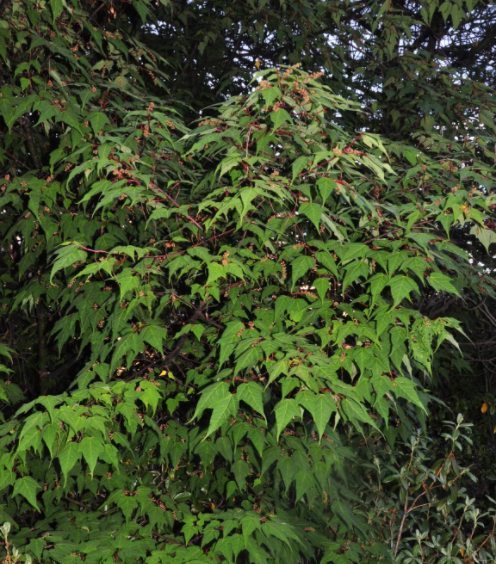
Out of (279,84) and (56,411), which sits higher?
(279,84)

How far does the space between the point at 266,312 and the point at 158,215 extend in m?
0.60

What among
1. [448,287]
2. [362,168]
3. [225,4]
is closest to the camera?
[448,287]

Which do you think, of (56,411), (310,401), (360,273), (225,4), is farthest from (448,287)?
(225,4)

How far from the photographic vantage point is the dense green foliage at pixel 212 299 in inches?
84.2

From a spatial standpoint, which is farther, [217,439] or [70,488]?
[70,488]

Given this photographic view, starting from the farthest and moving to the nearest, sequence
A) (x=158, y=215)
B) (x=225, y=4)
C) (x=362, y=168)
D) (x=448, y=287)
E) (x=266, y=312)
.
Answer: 1. (x=225, y=4)
2. (x=362, y=168)
3. (x=266, y=312)
4. (x=158, y=215)
5. (x=448, y=287)

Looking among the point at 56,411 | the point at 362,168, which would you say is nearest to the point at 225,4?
the point at 362,168

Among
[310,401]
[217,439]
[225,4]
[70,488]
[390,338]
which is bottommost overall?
[70,488]

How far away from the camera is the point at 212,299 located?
2703 mm

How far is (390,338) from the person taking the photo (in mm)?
2256

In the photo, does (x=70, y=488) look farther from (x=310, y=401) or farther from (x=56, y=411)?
(x=310, y=401)

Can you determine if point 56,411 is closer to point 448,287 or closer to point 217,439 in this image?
point 217,439

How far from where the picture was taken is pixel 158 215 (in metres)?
2.22

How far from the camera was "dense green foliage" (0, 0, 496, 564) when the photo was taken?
2.14 m
